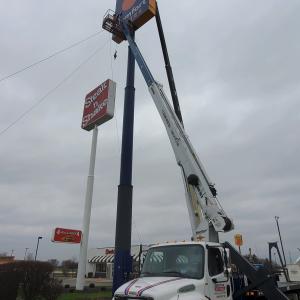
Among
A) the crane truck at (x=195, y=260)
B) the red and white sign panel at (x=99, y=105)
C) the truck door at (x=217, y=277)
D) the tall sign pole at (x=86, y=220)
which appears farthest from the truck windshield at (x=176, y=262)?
the red and white sign panel at (x=99, y=105)

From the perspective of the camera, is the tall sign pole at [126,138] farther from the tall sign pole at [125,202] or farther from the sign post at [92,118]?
the sign post at [92,118]

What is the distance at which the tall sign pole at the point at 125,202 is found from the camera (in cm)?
1541

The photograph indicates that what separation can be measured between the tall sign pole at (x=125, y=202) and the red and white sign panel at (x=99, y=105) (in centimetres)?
509

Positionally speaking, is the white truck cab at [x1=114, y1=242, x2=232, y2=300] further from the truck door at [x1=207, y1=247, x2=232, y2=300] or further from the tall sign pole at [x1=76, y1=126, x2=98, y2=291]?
the tall sign pole at [x1=76, y1=126, x2=98, y2=291]

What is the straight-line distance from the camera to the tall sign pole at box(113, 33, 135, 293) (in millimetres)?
15406

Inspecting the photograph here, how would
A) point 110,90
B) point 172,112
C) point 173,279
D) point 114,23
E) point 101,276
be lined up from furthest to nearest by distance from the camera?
point 101,276
point 110,90
point 114,23
point 172,112
point 173,279

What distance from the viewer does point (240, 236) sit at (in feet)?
55.6

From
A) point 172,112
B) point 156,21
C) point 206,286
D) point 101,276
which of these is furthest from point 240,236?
point 101,276

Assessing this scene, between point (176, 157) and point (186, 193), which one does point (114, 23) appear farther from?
point (186, 193)

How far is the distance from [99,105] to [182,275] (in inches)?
717

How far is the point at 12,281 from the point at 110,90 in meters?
13.2

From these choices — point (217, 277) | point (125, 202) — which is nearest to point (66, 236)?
point (125, 202)

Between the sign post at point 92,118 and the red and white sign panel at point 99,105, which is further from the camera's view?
the red and white sign panel at point 99,105

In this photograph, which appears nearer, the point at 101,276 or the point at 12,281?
the point at 12,281
